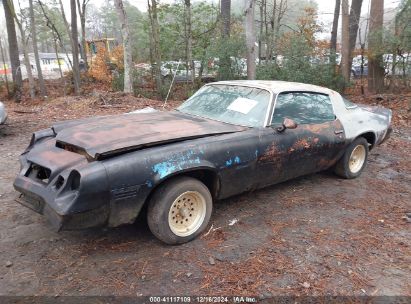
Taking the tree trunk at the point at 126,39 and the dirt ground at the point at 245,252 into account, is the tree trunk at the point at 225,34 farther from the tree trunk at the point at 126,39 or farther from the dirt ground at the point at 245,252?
the dirt ground at the point at 245,252

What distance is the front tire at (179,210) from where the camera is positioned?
129 inches

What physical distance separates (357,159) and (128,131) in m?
3.64

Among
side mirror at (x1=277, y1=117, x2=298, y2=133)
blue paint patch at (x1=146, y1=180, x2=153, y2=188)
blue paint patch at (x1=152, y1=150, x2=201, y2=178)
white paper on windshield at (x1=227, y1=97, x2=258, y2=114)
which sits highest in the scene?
white paper on windshield at (x1=227, y1=97, x2=258, y2=114)

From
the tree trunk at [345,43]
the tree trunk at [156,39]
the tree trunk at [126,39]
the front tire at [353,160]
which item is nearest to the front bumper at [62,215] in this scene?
the front tire at [353,160]

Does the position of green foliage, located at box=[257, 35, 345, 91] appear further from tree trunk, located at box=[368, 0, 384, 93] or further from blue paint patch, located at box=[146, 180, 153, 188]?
blue paint patch, located at box=[146, 180, 153, 188]

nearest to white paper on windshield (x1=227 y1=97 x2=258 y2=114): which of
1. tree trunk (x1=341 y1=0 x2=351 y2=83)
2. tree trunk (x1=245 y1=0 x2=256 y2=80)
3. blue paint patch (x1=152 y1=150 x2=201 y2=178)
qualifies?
blue paint patch (x1=152 y1=150 x2=201 y2=178)

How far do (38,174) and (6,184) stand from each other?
6.31ft

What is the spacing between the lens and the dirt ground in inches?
117

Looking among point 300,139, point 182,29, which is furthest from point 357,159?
point 182,29

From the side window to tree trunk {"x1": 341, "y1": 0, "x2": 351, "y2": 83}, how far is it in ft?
28.1

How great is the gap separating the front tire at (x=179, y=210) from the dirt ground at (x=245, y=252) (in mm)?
137

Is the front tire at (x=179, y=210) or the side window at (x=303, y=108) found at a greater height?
the side window at (x=303, y=108)

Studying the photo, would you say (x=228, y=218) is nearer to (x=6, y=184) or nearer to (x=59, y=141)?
(x=59, y=141)

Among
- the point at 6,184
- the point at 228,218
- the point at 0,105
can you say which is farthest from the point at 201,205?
the point at 0,105
